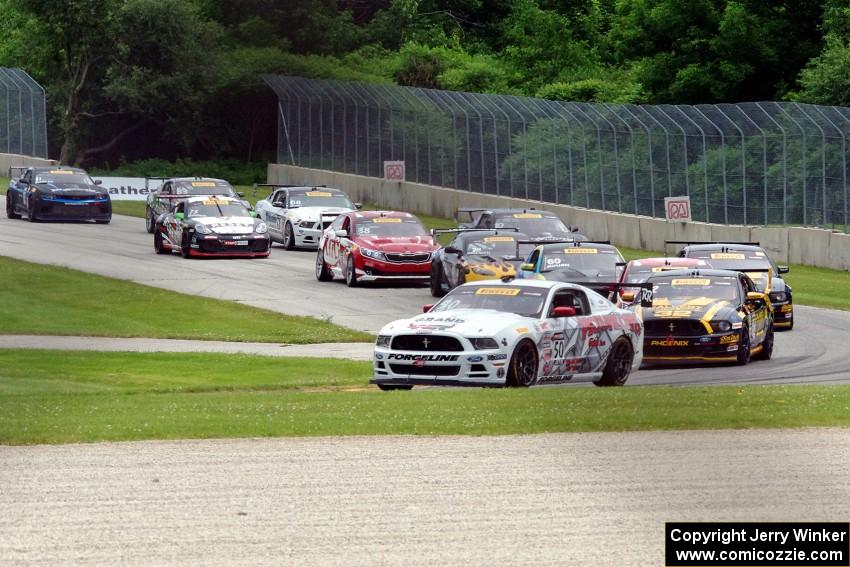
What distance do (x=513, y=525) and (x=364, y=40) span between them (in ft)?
231

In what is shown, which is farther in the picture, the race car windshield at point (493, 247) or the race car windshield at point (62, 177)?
the race car windshield at point (62, 177)

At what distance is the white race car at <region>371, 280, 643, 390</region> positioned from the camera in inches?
744

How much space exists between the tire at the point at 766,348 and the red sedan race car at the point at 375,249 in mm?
11248

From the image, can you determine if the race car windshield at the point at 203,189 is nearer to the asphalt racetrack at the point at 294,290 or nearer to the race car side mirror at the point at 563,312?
the asphalt racetrack at the point at 294,290

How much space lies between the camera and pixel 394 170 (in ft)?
189

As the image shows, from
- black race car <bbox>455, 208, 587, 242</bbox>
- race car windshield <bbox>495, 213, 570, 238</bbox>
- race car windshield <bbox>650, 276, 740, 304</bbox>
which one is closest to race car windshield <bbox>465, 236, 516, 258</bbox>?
black race car <bbox>455, 208, 587, 242</bbox>

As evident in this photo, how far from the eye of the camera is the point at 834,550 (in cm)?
1005

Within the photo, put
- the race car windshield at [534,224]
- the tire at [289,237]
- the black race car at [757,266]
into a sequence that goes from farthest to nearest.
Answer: the tire at [289,237] < the race car windshield at [534,224] < the black race car at [757,266]

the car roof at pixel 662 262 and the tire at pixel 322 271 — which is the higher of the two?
the car roof at pixel 662 262

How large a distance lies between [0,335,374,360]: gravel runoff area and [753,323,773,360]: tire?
18.2ft

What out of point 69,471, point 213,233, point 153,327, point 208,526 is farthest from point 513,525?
point 213,233

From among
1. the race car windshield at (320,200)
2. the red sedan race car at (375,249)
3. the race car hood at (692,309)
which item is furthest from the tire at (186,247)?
the race car hood at (692,309)

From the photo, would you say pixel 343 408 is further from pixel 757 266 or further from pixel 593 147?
pixel 593 147

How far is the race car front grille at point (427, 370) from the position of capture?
18.9 meters
